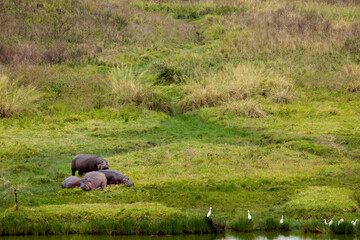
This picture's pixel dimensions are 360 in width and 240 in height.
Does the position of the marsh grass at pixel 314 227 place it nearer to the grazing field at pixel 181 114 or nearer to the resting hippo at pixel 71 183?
the grazing field at pixel 181 114

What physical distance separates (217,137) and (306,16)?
64.7ft

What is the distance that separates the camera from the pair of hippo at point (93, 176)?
32.7 feet

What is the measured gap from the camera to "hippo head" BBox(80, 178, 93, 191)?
32.3ft

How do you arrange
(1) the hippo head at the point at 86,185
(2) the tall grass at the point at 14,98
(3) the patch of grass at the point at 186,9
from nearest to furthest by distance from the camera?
(1) the hippo head at the point at 86,185
(2) the tall grass at the point at 14,98
(3) the patch of grass at the point at 186,9

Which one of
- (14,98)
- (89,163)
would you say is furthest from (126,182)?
(14,98)

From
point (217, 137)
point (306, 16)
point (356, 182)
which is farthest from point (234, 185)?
point (306, 16)

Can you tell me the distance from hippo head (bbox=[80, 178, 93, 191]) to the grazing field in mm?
105

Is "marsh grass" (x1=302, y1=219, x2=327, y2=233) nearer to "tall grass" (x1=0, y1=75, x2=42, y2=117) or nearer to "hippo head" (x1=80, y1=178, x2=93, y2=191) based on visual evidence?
"hippo head" (x1=80, y1=178, x2=93, y2=191)

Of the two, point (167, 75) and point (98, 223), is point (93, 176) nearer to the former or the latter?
point (98, 223)

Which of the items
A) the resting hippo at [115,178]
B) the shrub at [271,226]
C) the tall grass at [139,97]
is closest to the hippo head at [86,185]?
the resting hippo at [115,178]

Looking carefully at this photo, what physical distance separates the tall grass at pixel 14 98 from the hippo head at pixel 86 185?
27.2 feet

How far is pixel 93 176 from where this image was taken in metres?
10.0

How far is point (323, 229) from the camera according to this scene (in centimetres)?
813

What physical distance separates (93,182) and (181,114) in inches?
393
